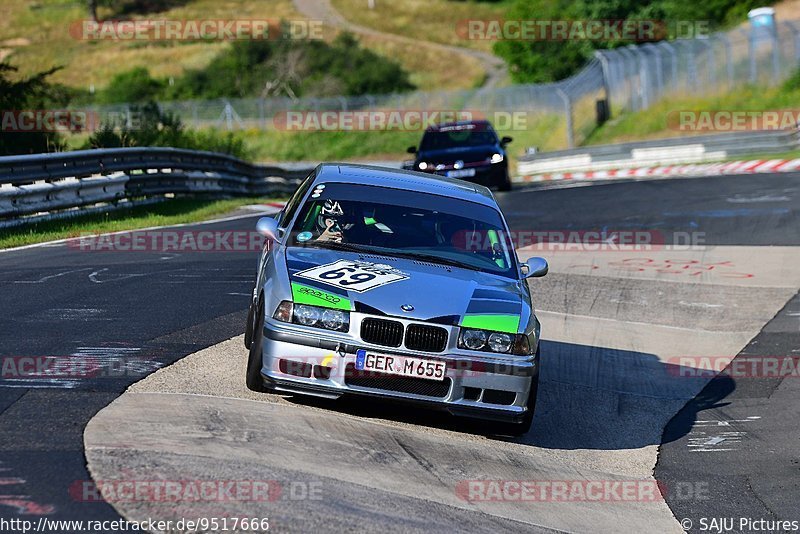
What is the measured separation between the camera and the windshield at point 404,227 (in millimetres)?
8070

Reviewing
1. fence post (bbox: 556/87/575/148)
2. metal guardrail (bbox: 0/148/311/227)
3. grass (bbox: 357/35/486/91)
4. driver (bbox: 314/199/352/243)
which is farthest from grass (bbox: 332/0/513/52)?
driver (bbox: 314/199/352/243)

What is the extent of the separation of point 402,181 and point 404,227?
28.3 inches

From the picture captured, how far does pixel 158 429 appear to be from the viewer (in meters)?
6.35

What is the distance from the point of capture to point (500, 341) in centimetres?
710

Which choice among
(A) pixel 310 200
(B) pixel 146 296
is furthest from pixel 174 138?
(A) pixel 310 200

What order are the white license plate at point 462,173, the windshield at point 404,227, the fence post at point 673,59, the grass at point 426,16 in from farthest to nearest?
1. the grass at point 426,16
2. the fence post at point 673,59
3. the white license plate at point 462,173
4. the windshield at point 404,227

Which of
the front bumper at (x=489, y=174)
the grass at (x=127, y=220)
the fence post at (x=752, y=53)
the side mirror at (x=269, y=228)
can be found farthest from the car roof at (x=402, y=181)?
the fence post at (x=752, y=53)

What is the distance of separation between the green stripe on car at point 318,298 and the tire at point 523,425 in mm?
1232

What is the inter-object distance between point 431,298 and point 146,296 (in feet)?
14.5

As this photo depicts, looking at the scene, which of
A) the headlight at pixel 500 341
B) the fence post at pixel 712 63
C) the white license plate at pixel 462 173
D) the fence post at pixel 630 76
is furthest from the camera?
the fence post at pixel 630 76

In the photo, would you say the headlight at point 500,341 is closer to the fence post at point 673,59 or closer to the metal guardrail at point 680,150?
the metal guardrail at point 680,150

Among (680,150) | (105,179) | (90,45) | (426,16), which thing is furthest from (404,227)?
(426,16)

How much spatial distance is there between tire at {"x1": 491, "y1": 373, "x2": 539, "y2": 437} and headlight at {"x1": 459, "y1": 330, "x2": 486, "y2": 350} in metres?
0.42

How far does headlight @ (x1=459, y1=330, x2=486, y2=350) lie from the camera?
22.9ft
